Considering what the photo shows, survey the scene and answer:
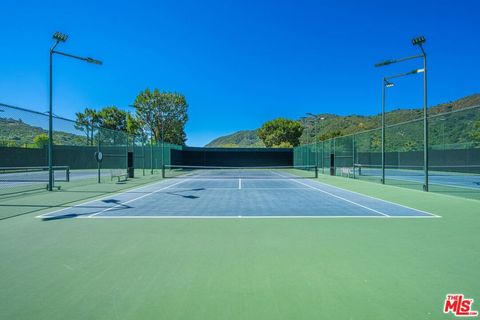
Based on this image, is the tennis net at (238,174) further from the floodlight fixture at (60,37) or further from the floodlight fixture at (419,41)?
the floodlight fixture at (419,41)

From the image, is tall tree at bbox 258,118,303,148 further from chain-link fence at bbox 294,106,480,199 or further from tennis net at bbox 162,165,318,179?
chain-link fence at bbox 294,106,480,199

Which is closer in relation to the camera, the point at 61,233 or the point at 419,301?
the point at 419,301

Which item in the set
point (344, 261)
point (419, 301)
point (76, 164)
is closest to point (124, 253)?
point (344, 261)

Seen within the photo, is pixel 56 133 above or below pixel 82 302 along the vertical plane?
above

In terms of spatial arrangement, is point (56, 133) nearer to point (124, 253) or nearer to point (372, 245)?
point (124, 253)

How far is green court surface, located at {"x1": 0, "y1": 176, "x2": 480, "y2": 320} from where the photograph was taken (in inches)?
127

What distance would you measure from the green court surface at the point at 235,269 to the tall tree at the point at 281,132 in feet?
234

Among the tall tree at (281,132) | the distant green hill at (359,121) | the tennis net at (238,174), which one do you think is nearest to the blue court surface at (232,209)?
the tennis net at (238,174)

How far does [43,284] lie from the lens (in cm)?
381

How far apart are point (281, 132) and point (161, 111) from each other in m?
38.3

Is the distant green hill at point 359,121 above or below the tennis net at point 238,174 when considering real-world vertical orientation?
above

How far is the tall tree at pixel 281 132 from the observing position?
78250 mm

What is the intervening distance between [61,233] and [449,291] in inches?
252

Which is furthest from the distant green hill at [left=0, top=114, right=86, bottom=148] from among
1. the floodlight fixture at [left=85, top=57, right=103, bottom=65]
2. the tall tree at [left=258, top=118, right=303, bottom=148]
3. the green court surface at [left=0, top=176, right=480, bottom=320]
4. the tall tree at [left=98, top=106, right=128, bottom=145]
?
the tall tree at [left=258, top=118, right=303, bottom=148]
